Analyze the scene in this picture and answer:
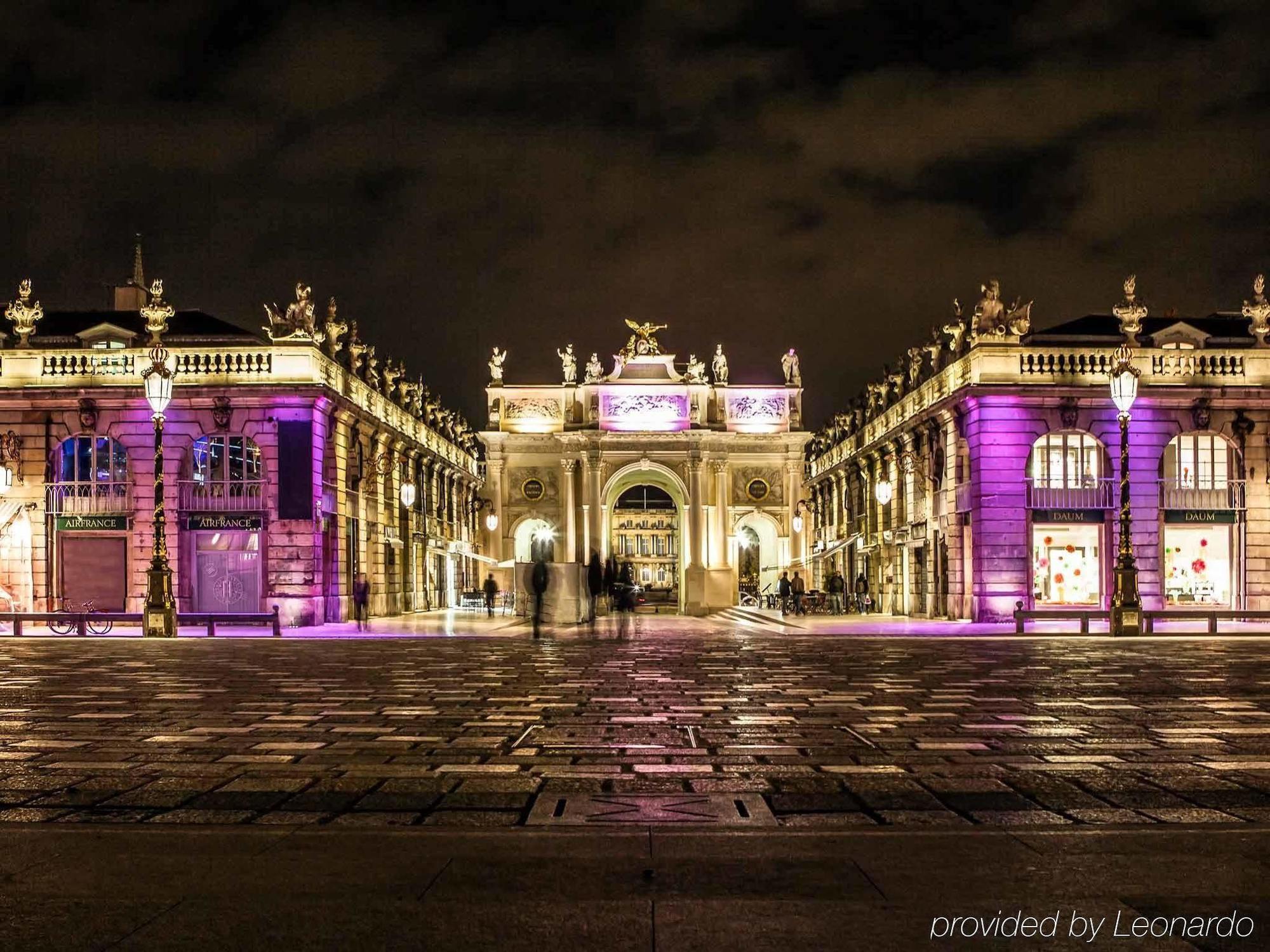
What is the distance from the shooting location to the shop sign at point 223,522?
1538 inches

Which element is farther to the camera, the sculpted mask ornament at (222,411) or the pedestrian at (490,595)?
the pedestrian at (490,595)

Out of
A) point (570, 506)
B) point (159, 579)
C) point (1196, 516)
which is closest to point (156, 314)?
point (159, 579)

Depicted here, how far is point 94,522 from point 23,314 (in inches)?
282

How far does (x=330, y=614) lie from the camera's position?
4112 cm

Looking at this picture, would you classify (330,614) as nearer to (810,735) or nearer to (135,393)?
(135,393)

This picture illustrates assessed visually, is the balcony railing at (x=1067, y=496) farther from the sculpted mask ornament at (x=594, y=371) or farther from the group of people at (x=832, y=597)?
the sculpted mask ornament at (x=594, y=371)

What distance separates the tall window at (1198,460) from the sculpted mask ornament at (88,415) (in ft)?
106

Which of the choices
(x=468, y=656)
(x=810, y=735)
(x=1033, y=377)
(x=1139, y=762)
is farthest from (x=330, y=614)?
(x=1139, y=762)

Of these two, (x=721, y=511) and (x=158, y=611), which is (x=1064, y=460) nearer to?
(x=158, y=611)

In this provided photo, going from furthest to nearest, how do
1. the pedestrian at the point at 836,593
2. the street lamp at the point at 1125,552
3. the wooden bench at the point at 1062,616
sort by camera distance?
the pedestrian at the point at 836,593
the wooden bench at the point at 1062,616
the street lamp at the point at 1125,552

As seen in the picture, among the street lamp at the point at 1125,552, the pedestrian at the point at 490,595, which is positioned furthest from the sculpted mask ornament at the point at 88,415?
the street lamp at the point at 1125,552

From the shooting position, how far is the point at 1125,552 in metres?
31.3

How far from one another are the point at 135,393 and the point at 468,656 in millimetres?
19904

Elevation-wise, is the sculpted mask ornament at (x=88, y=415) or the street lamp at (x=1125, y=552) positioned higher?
the sculpted mask ornament at (x=88, y=415)
